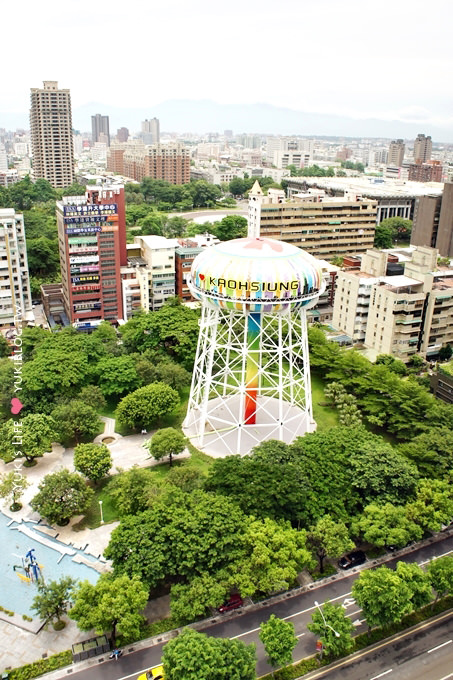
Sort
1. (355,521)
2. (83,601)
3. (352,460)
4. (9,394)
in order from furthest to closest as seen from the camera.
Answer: (9,394) → (352,460) → (355,521) → (83,601)

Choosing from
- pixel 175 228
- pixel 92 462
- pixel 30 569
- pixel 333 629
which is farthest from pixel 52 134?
pixel 333 629

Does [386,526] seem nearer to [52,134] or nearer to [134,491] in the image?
[134,491]

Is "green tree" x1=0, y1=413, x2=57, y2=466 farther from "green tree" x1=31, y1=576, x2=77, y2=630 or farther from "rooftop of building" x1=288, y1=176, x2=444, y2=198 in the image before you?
"rooftop of building" x1=288, y1=176, x2=444, y2=198

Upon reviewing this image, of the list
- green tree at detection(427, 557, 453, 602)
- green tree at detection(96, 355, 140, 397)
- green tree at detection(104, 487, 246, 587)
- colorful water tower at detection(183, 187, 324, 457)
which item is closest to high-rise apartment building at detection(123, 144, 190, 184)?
green tree at detection(96, 355, 140, 397)

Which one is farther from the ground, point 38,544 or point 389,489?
point 389,489

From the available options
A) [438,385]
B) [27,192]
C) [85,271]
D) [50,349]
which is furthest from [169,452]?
[27,192]

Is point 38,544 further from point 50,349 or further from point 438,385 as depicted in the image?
point 438,385
